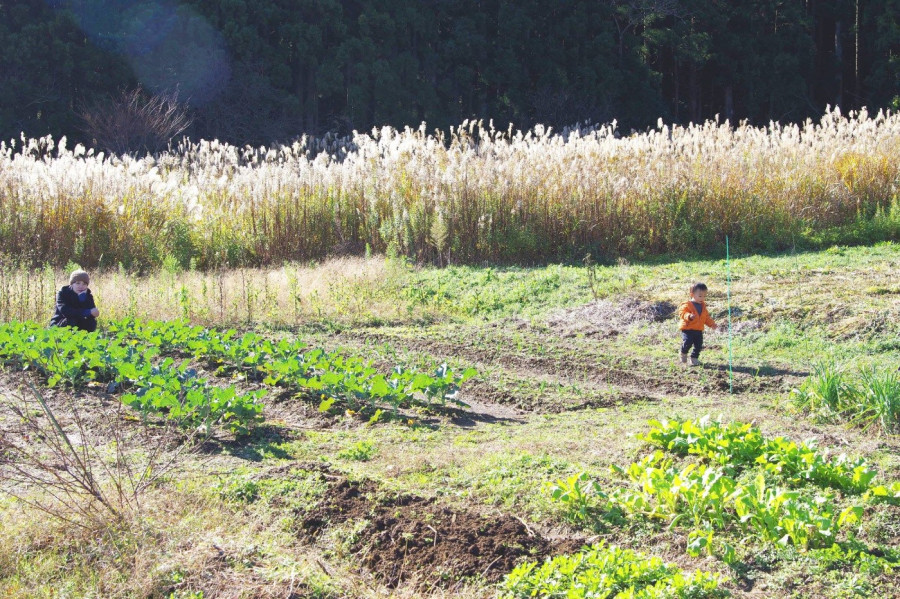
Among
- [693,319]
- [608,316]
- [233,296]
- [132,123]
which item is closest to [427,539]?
[693,319]

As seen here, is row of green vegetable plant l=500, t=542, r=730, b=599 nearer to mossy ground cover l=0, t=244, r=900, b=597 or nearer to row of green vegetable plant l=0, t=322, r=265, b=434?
mossy ground cover l=0, t=244, r=900, b=597

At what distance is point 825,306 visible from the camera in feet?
30.0

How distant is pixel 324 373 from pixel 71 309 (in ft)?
11.5

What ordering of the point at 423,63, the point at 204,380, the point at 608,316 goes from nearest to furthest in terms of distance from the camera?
the point at 204,380
the point at 608,316
the point at 423,63

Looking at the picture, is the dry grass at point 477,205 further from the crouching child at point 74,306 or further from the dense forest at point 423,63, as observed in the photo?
the dense forest at point 423,63

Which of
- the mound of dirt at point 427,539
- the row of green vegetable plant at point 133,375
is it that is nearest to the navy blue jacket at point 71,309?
the row of green vegetable plant at point 133,375

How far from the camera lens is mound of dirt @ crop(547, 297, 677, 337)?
32.1 feet

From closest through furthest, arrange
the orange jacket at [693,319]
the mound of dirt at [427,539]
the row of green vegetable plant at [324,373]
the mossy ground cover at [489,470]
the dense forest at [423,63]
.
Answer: the mossy ground cover at [489,470] < the mound of dirt at [427,539] < the row of green vegetable plant at [324,373] < the orange jacket at [693,319] < the dense forest at [423,63]

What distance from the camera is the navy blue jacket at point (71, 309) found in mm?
9141

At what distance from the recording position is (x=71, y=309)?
916cm

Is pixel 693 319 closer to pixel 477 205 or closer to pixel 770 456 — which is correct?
pixel 770 456

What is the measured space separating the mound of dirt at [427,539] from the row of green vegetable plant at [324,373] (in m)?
1.92

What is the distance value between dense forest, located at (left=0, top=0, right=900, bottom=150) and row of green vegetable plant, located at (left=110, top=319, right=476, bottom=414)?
20.3m

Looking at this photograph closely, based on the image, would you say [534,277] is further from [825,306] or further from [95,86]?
[95,86]
